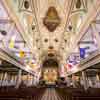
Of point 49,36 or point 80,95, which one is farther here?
point 49,36

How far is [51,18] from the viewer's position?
396 inches

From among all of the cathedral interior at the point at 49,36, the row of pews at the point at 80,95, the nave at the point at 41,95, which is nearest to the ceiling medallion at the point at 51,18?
the cathedral interior at the point at 49,36

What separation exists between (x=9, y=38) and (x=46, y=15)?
447 cm

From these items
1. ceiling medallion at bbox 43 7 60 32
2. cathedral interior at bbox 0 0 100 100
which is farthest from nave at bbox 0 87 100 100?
ceiling medallion at bbox 43 7 60 32

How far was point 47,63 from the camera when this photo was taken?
21.3 metres

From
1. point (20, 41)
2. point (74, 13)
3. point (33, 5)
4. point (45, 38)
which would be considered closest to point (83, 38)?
point (74, 13)

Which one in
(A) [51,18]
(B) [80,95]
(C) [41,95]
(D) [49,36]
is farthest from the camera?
(D) [49,36]

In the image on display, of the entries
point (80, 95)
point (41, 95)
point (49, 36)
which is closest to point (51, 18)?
point (49, 36)

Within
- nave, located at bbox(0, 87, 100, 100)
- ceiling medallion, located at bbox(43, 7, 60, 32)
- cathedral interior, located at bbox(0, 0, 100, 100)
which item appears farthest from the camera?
ceiling medallion, located at bbox(43, 7, 60, 32)

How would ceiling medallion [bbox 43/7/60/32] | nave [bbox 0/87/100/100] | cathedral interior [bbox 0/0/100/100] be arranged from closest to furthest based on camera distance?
nave [bbox 0/87/100/100]
cathedral interior [bbox 0/0/100/100]
ceiling medallion [bbox 43/7/60/32]

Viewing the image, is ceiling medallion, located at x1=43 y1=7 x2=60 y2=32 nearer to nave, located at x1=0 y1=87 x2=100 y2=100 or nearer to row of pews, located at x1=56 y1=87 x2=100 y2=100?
nave, located at x1=0 y1=87 x2=100 y2=100

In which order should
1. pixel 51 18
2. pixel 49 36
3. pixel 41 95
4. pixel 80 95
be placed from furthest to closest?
pixel 49 36
pixel 51 18
pixel 41 95
pixel 80 95

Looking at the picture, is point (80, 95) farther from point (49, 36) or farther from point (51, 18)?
point (49, 36)

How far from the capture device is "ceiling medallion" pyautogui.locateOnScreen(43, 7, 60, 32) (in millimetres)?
9445
